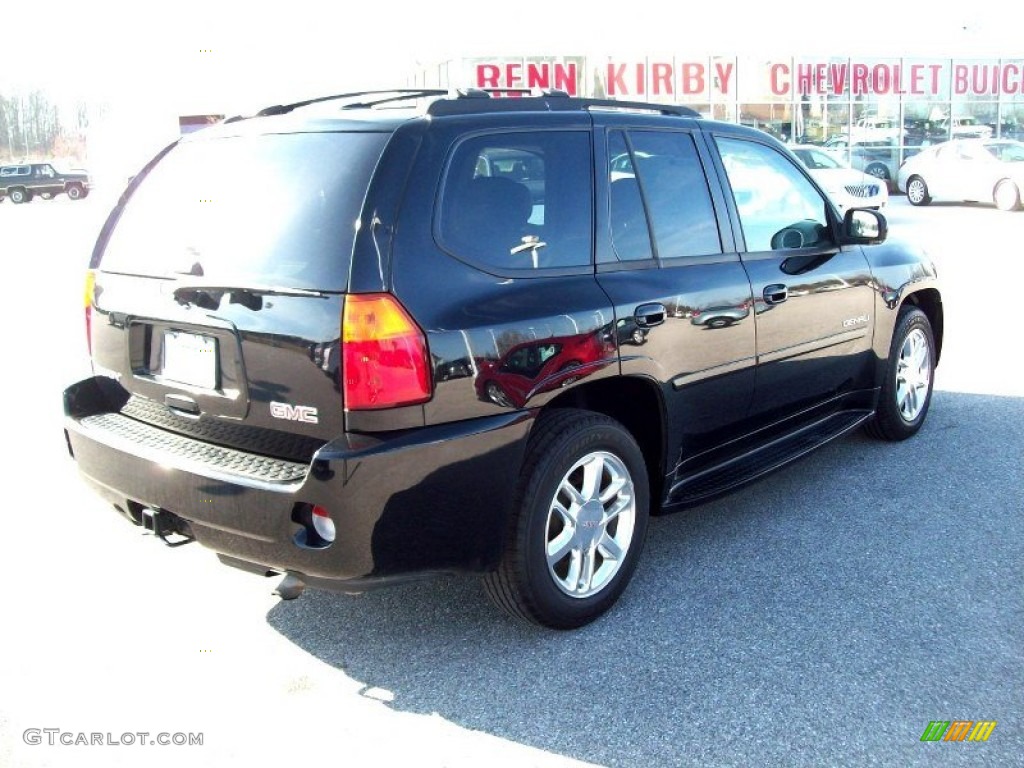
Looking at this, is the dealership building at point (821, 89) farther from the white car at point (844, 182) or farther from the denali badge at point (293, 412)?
the denali badge at point (293, 412)

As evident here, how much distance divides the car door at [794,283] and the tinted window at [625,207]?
0.64m

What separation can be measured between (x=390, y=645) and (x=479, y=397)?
3.47ft

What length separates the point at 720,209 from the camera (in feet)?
14.0

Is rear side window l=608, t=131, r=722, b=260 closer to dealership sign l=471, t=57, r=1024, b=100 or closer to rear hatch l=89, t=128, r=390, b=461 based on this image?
rear hatch l=89, t=128, r=390, b=461

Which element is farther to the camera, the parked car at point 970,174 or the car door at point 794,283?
the parked car at point 970,174

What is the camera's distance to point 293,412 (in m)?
3.06

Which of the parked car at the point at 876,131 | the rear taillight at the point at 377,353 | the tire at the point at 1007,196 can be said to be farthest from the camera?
the parked car at the point at 876,131

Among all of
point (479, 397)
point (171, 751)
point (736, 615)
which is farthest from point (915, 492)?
point (171, 751)

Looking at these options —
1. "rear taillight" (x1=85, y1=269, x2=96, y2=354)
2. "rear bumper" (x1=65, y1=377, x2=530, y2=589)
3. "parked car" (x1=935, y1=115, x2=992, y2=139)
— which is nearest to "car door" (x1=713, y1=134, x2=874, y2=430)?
"rear bumper" (x1=65, y1=377, x2=530, y2=589)

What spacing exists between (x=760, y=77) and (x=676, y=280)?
2839 cm

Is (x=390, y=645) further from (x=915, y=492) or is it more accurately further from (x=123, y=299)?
(x=915, y=492)

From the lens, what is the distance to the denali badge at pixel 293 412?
3.02 m

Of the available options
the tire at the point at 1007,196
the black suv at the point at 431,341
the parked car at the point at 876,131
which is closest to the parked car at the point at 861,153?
the parked car at the point at 876,131

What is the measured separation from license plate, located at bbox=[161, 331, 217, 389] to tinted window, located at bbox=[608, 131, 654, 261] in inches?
60.0
